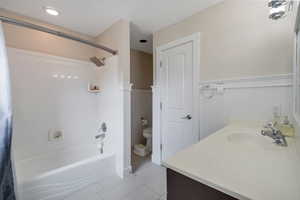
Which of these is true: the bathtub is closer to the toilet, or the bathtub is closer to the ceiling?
the toilet

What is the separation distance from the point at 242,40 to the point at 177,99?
3.48ft

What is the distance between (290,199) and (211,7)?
6.50 ft

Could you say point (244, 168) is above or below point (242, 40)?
below

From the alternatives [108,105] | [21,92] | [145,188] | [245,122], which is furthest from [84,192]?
[245,122]

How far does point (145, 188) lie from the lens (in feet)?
5.73

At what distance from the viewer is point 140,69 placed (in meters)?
3.53

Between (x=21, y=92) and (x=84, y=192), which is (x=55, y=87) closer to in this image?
(x=21, y=92)

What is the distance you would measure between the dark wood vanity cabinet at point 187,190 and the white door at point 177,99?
1.31m

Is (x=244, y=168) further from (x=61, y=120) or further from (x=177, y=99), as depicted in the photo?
(x=61, y=120)

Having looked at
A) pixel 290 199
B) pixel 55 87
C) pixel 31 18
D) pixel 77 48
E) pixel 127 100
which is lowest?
pixel 290 199

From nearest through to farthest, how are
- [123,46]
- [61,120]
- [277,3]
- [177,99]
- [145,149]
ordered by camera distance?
[277,3], [123,46], [177,99], [61,120], [145,149]

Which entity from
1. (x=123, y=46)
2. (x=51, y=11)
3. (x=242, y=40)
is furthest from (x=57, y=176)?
(x=242, y=40)

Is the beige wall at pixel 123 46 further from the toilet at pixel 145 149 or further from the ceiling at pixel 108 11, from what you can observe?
the toilet at pixel 145 149

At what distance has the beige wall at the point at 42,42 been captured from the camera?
1.80 meters
